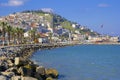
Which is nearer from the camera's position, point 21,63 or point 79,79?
point 21,63

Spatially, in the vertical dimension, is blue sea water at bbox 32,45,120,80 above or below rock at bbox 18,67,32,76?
below

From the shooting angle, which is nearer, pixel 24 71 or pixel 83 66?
pixel 24 71

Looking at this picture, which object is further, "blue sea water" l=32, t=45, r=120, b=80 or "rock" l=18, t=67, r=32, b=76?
"blue sea water" l=32, t=45, r=120, b=80

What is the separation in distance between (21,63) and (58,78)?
3714 mm

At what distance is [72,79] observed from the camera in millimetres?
30875

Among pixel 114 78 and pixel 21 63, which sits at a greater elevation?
pixel 21 63

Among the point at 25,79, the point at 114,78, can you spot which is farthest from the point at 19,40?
the point at 25,79

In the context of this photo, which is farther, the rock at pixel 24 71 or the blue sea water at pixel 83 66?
the blue sea water at pixel 83 66

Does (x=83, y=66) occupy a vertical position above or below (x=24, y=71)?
below

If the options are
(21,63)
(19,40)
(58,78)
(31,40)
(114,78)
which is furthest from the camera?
(31,40)

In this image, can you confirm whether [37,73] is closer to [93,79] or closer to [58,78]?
[58,78]

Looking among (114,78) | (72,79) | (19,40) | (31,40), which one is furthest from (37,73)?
(31,40)

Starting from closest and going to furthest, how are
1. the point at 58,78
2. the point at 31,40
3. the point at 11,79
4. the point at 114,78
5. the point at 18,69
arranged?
the point at 11,79
the point at 18,69
the point at 58,78
the point at 114,78
the point at 31,40

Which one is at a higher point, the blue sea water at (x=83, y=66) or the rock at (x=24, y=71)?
the rock at (x=24, y=71)
